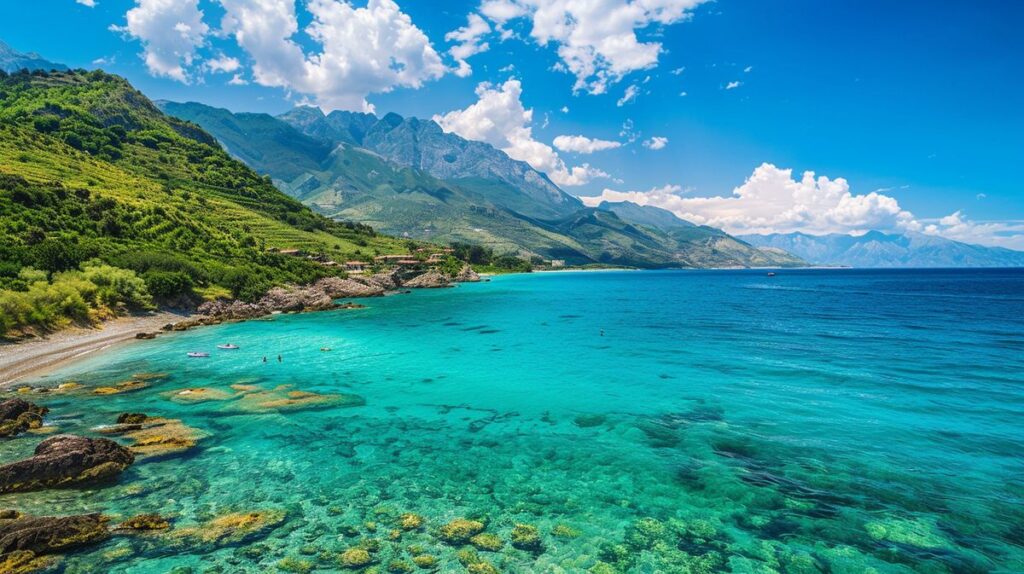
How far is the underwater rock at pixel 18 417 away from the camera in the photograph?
24953 millimetres

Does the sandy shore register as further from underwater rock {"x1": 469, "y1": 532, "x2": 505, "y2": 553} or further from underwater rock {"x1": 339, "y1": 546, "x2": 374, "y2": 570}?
underwater rock {"x1": 469, "y1": 532, "x2": 505, "y2": 553}

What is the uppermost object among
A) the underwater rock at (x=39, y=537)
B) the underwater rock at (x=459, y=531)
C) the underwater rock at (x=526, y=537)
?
the underwater rock at (x=39, y=537)

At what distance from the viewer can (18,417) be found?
2653 centimetres

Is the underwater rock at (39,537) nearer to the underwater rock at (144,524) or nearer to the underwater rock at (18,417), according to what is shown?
the underwater rock at (144,524)

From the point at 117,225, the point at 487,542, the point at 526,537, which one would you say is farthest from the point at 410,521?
the point at 117,225

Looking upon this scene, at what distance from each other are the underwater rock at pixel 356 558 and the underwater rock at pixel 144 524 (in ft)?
24.0

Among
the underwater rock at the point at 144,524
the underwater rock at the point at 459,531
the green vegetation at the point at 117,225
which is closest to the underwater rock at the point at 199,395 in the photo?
the underwater rock at the point at 144,524

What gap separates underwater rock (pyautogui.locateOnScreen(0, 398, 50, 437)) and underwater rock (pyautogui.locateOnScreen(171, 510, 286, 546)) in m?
17.8

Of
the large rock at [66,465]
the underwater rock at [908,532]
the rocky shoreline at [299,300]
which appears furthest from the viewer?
the rocky shoreline at [299,300]

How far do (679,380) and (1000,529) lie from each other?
23.5 metres

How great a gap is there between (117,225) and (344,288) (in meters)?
51.4

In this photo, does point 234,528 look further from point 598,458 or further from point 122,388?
point 122,388

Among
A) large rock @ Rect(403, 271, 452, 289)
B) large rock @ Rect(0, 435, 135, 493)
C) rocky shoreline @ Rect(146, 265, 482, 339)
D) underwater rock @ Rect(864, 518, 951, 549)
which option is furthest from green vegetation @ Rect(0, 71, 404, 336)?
underwater rock @ Rect(864, 518, 951, 549)

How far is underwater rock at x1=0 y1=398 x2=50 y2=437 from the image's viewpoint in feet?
81.9
